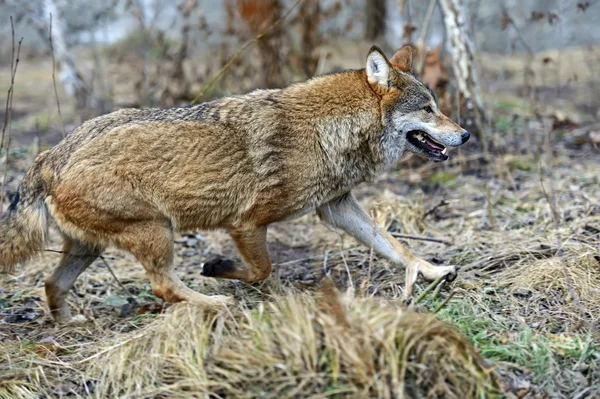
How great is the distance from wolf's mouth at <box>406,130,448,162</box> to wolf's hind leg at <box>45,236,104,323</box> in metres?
2.82

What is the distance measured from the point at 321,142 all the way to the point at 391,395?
2.62 meters

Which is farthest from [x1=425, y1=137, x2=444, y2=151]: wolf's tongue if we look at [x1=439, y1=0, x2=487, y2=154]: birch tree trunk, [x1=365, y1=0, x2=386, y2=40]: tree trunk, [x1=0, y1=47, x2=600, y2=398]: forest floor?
[x1=365, y1=0, x2=386, y2=40]: tree trunk

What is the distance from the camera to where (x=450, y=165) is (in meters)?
9.55

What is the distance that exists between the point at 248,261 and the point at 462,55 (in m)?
5.23

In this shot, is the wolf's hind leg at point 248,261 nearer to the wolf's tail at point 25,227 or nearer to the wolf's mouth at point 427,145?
the wolf's tail at point 25,227

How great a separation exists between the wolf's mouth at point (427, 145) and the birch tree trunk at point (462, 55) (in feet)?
11.7

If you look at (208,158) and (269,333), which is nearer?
(269,333)

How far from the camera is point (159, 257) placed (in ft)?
17.9

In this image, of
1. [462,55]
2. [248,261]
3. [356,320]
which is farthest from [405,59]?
[462,55]

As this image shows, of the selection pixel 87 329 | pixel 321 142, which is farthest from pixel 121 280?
pixel 321 142

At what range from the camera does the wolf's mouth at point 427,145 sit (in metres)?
5.99

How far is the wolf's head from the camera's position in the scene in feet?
19.1

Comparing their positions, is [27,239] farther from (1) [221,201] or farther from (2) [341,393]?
(2) [341,393]

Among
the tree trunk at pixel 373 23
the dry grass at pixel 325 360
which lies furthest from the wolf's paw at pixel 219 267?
the tree trunk at pixel 373 23
